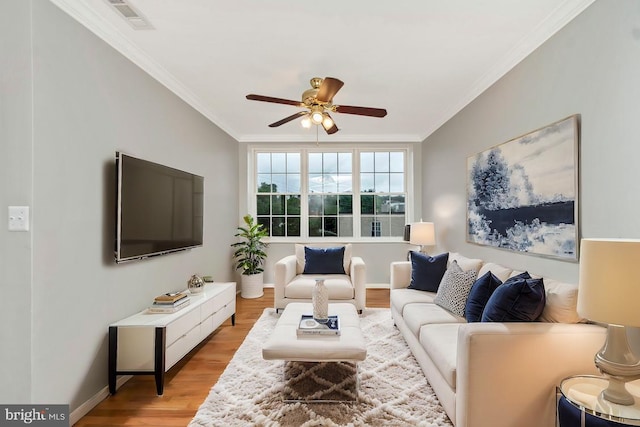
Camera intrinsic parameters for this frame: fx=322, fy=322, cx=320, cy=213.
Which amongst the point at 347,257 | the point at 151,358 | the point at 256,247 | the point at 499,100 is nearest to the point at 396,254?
the point at 347,257

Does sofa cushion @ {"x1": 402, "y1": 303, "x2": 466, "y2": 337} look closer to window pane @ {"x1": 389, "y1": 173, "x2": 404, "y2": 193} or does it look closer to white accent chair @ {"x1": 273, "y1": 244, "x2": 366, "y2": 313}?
white accent chair @ {"x1": 273, "y1": 244, "x2": 366, "y2": 313}

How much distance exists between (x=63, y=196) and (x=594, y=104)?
3.33 meters

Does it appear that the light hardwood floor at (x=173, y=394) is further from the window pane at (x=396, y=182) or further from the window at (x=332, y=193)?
the window pane at (x=396, y=182)

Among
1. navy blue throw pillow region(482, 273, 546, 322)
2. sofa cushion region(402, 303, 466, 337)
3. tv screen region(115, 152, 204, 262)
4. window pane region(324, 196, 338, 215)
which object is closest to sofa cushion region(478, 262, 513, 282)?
sofa cushion region(402, 303, 466, 337)

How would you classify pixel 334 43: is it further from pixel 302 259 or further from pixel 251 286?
pixel 251 286

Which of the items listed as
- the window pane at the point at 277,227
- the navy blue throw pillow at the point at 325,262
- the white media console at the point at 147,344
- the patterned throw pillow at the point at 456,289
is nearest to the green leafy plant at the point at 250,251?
the window pane at the point at 277,227

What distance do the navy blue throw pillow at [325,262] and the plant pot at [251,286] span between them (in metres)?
0.99

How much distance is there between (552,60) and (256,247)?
176 inches

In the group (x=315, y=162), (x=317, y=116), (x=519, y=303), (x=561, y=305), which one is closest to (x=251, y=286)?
(x=315, y=162)

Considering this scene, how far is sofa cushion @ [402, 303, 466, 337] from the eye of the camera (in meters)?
2.60

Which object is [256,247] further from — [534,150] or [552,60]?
[552,60]

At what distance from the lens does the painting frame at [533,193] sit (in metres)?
2.17

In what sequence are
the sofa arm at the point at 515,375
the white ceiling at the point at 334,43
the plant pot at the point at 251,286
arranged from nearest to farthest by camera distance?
the sofa arm at the point at 515,375 < the white ceiling at the point at 334,43 < the plant pot at the point at 251,286

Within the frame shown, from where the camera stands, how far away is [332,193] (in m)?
5.82
